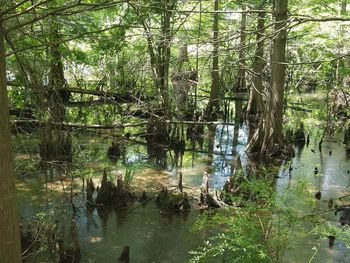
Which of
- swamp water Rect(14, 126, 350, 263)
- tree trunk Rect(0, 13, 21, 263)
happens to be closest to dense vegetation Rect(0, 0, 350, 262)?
tree trunk Rect(0, 13, 21, 263)

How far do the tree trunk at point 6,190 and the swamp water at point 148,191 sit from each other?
0.74 meters

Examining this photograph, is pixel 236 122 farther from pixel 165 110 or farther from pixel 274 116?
pixel 274 116

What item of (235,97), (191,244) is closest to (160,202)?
(191,244)

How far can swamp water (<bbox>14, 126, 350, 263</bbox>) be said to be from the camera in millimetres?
4711

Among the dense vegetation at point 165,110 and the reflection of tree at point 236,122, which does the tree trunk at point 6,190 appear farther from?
the reflection of tree at point 236,122

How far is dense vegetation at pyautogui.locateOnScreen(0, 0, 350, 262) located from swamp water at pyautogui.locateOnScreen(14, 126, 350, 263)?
143 mm

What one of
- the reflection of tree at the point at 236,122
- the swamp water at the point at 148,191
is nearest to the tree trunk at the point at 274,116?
the swamp water at the point at 148,191

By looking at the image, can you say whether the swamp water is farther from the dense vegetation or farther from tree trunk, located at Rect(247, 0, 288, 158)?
tree trunk, located at Rect(247, 0, 288, 158)

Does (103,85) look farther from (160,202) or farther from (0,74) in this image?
(0,74)

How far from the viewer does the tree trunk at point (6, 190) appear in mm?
2578

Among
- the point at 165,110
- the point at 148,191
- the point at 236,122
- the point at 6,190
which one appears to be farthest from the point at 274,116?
the point at 6,190

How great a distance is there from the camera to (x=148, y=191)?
6484mm

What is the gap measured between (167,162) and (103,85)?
14.7 feet

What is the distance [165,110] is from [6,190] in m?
7.99
